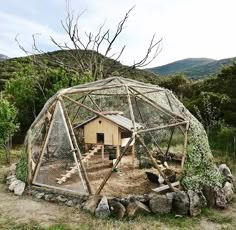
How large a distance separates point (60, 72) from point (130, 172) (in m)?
10.5

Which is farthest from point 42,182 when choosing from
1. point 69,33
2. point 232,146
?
point 69,33

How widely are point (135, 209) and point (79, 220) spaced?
1.39 meters

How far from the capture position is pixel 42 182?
31.9 ft

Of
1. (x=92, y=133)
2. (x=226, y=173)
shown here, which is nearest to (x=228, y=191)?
(x=226, y=173)

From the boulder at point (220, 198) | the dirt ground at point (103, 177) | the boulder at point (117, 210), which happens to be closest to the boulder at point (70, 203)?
the dirt ground at point (103, 177)

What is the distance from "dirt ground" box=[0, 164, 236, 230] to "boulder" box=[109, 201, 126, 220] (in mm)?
185

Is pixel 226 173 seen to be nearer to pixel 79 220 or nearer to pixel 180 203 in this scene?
pixel 180 203

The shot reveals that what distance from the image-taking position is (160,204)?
8.25 meters

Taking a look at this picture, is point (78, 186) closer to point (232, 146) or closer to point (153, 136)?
point (153, 136)

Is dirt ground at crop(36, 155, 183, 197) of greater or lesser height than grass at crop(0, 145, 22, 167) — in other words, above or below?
above

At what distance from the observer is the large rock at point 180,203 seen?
8.27 meters

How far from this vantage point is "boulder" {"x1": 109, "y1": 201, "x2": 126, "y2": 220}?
26.1ft

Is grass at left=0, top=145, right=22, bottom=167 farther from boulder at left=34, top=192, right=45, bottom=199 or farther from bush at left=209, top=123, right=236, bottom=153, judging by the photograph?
bush at left=209, top=123, right=236, bottom=153

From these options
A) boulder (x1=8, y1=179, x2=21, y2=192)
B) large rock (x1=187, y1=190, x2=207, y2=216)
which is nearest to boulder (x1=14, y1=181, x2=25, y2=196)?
boulder (x1=8, y1=179, x2=21, y2=192)
